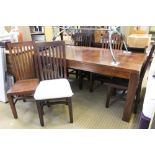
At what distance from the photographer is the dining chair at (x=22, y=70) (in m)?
1.93

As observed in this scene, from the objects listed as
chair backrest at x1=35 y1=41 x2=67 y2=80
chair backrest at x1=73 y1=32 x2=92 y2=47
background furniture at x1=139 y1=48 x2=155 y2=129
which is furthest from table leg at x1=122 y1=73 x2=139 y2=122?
chair backrest at x1=73 y1=32 x2=92 y2=47

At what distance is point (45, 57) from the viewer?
208cm

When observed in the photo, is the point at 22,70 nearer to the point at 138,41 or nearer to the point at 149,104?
the point at 149,104

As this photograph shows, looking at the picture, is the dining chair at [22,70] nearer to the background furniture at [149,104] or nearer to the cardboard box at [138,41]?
the background furniture at [149,104]

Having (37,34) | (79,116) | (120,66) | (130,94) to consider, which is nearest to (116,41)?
(120,66)

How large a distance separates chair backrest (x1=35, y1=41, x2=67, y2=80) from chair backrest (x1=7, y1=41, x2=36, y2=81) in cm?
15

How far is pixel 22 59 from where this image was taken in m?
2.09

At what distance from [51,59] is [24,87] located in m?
0.51

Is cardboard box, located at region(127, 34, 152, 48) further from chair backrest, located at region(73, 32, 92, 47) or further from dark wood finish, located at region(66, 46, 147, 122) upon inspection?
dark wood finish, located at region(66, 46, 147, 122)

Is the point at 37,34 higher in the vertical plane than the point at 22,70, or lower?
higher

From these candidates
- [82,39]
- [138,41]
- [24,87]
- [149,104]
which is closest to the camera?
[149,104]
